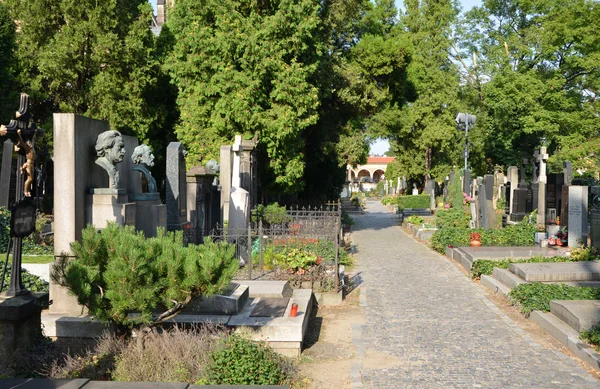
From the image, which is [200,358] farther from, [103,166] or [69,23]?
[69,23]

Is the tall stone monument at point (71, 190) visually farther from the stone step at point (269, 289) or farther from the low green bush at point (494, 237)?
the low green bush at point (494, 237)

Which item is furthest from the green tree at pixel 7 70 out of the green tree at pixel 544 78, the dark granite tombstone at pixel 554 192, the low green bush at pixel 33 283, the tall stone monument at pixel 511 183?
the green tree at pixel 544 78

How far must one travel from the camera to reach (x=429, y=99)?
34688 millimetres

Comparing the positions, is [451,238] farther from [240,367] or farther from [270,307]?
[240,367]

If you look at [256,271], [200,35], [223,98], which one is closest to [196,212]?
[256,271]

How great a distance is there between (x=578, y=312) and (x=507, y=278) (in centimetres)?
317

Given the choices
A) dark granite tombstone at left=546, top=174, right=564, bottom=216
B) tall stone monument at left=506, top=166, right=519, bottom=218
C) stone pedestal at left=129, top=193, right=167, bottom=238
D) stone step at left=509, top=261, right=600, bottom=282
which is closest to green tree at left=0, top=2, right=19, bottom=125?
Result: stone pedestal at left=129, top=193, right=167, bottom=238

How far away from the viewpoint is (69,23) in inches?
853

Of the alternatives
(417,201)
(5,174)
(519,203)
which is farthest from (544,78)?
(5,174)

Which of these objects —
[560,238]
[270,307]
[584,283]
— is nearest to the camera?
[270,307]

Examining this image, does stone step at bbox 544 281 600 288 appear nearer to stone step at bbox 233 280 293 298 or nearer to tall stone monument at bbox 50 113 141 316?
stone step at bbox 233 280 293 298

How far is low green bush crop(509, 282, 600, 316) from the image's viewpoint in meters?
9.07

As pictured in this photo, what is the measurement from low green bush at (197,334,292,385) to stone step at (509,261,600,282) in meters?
6.55

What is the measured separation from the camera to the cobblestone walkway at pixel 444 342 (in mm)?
6465
